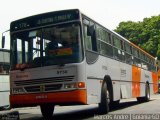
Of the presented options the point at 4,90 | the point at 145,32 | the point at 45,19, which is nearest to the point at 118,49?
the point at 45,19

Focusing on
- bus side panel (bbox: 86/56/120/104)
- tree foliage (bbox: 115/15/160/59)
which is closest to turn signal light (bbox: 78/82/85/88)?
bus side panel (bbox: 86/56/120/104)

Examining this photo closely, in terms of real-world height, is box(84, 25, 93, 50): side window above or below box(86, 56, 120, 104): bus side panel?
above

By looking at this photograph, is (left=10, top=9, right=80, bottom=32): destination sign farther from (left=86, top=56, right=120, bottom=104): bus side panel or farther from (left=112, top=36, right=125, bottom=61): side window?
(left=112, top=36, right=125, bottom=61): side window

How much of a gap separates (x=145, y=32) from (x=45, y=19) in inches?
2065

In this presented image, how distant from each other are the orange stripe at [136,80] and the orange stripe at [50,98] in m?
7.71

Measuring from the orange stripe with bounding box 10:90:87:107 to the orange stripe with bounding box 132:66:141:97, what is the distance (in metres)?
7.71

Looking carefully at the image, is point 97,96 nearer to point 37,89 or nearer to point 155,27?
point 37,89

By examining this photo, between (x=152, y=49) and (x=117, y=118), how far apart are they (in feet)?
156

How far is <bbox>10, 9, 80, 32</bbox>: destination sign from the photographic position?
37.8ft

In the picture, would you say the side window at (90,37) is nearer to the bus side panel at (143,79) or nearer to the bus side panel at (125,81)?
the bus side panel at (125,81)

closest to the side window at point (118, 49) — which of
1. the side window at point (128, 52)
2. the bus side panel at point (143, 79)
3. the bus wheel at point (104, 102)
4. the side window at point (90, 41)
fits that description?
the side window at point (128, 52)

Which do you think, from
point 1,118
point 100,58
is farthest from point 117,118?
point 1,118

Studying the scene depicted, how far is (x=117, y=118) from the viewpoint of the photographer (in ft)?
37.7

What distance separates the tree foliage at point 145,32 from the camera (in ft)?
191
